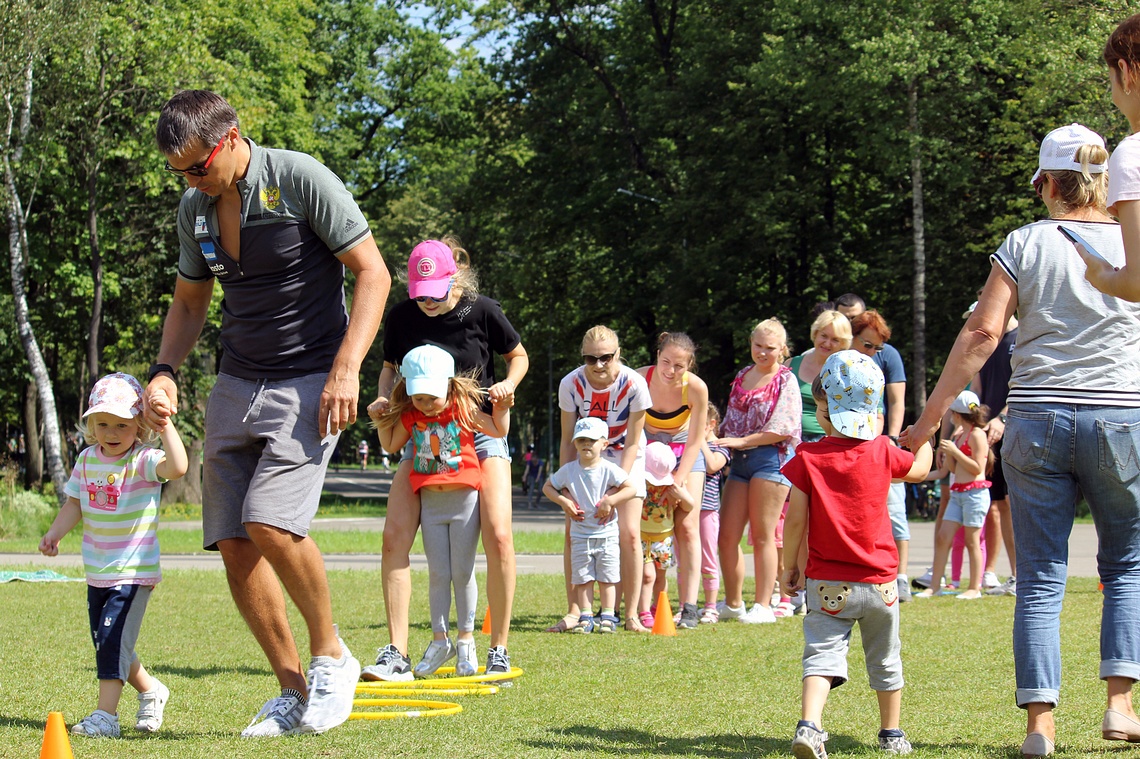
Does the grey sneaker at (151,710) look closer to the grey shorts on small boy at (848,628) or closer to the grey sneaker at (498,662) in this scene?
the grey sneaker at (498,662)

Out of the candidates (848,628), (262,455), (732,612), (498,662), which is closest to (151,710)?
(262,455)

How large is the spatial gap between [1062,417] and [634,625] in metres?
5.06

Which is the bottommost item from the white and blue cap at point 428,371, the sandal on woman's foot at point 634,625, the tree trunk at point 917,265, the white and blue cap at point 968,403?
the sandal on woman's foot at point 634,625

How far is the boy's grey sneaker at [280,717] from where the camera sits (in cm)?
479

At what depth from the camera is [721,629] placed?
29.7 ft

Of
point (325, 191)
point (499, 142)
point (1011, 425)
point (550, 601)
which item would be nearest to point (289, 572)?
point (325, 191)

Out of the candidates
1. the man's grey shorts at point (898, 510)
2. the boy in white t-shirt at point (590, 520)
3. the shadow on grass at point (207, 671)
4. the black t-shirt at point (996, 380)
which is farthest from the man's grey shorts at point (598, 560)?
the black t-shirt at point (996, 380)

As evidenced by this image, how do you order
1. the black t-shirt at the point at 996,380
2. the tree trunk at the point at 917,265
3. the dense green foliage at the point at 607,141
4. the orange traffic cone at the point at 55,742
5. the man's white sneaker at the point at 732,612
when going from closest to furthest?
the orange traffic cone at the point at 55,742, the man's white sneaker at the point at 732,612, the black t-shirt at the point at 996,380, the dense green foliage at the point at 607,141, the tree trunk at the point at 917,265

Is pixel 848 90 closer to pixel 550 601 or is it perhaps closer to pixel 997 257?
pixel 550 601

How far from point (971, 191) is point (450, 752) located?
3027cm

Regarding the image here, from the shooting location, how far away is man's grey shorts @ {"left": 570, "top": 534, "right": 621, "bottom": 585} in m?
9.20

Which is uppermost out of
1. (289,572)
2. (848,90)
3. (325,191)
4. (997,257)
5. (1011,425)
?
(848,90)

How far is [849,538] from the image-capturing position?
4.76m

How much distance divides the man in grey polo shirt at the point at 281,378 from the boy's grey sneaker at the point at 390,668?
1339 mm
